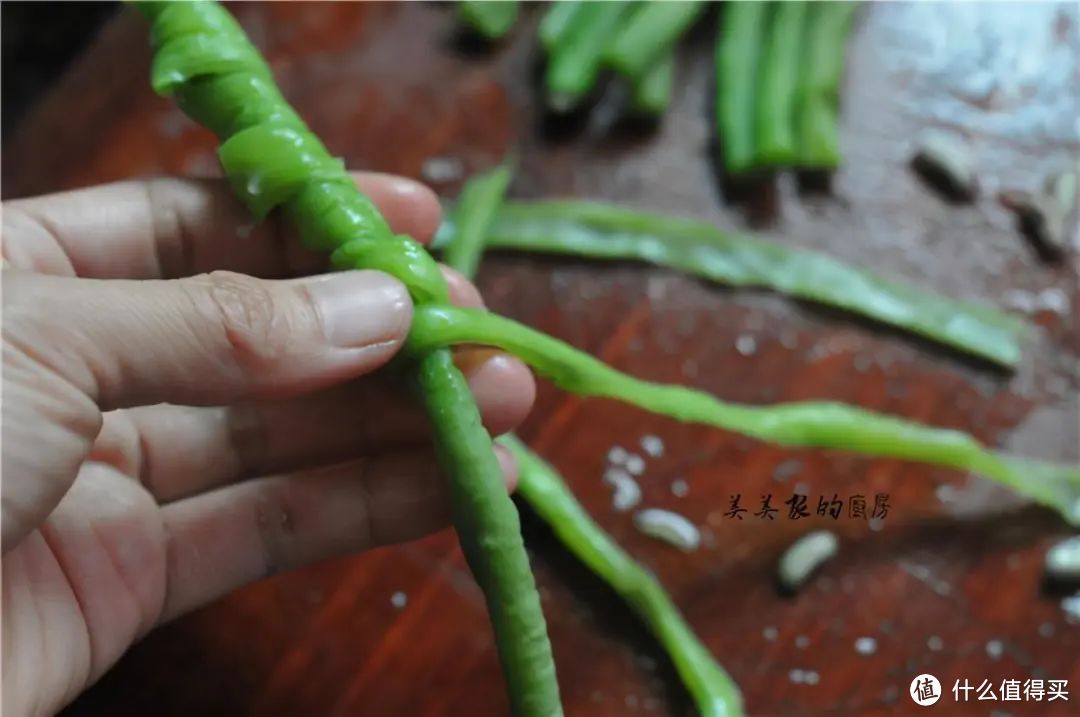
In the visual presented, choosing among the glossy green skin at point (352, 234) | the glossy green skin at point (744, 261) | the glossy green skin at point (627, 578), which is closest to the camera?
the glossy green skin at point (352, 234)

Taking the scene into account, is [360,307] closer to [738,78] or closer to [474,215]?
[474,215]

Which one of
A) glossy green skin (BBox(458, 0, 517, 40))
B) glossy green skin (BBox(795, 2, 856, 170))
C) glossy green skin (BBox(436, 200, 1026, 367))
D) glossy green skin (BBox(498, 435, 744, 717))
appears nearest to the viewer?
glossy green skin (BBox(498, 435, 744, 717))

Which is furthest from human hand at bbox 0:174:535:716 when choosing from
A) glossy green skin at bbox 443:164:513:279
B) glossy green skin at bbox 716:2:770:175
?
glossy green skin at bbox 716:2:770:175

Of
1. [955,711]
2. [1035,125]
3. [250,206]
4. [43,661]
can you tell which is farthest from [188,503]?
[1035,125]

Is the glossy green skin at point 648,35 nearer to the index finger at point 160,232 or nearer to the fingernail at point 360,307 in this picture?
the index finger at point 160,232

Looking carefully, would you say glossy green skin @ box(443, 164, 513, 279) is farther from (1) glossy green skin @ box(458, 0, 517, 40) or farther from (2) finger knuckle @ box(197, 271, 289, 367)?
(2) finger knuckle @ box(197, 271, 289, 367)

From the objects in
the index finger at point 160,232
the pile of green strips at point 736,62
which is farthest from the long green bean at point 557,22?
the index finger at point 160,232
